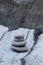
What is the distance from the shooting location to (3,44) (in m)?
2.80

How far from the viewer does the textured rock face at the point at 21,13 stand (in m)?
3.58

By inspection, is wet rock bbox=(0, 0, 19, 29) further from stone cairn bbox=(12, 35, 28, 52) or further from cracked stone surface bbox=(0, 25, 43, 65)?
stone cairn bbox=(12, 35, 28, 52)

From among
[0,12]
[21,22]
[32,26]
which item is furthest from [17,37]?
[0,12]

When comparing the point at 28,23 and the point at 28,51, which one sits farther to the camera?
the point at 28,23

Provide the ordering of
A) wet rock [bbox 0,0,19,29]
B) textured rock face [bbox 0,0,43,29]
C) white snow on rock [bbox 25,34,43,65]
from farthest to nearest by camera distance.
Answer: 1. wet rock [bbox 0,0,19,29]
2. textured rock face [bbox 0,0,43,29]
3. white snow on rock [bbox 25,34,43,65]

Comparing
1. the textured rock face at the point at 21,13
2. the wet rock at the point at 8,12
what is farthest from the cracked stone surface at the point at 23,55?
the wet rock at the point at 8,12

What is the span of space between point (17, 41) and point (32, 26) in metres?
0.89

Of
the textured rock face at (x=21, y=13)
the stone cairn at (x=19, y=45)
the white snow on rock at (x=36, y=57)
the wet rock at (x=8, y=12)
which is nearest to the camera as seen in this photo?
the white snow on rock at (x=36, y=57)

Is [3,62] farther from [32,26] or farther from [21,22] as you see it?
[21,22]

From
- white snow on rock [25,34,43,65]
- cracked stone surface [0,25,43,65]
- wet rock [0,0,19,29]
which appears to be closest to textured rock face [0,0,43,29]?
wet rock [0,0,19,29]

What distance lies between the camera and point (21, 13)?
152 inches

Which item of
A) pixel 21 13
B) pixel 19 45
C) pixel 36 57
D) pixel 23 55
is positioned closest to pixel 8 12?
pixel 21 13

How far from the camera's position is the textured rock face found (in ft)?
11.7

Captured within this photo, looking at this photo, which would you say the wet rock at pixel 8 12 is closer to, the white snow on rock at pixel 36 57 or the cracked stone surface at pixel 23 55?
the cracked stone surface at pixel 23 55
